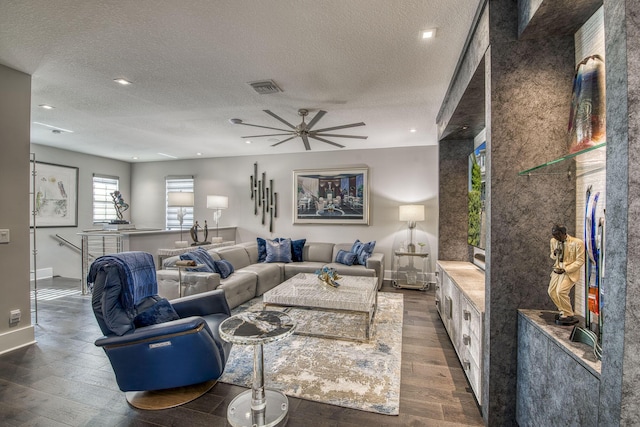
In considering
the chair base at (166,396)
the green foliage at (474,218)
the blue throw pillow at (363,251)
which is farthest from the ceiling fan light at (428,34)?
the blue throw pillow at (363,251)

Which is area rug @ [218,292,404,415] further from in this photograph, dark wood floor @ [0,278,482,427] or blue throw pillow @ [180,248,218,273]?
blue throw pillow @ [180,248,218,273]

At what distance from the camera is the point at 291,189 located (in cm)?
671

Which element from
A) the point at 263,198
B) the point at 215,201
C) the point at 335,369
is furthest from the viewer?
the point at 263,198

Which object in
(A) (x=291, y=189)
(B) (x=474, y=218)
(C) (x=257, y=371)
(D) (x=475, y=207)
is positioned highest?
(A) (x=291, y=189)

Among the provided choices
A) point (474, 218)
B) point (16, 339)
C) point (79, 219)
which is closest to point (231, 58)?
point (474, 218)

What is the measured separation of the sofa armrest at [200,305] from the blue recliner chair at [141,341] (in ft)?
1.20

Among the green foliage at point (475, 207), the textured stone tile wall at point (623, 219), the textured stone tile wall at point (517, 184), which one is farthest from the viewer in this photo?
the green foliage at point (475, 207)

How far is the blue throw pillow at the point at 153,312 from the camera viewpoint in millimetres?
2180

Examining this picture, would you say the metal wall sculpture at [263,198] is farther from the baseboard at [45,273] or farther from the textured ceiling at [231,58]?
the baseboard at [45,273]

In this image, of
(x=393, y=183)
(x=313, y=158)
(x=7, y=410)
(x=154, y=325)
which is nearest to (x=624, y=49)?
(x=154, y=325)

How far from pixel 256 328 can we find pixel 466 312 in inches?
63.9

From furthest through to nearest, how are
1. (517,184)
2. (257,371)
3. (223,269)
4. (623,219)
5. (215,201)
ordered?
(215,201) < (223,269) < (257,371) < (517,184) < (623,219)

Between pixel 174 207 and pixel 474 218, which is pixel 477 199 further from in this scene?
pixel 174 207

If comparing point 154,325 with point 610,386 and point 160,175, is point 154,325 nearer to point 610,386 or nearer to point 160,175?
point 610,386
